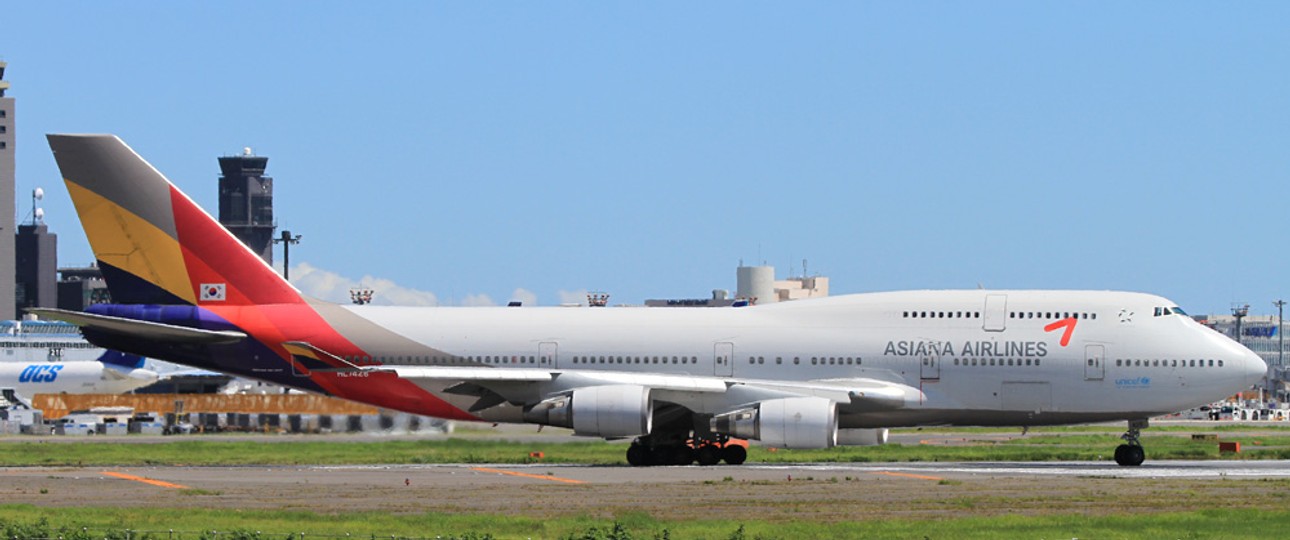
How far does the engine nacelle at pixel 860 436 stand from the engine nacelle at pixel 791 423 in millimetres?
4615

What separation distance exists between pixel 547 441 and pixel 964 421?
1101 centimetres

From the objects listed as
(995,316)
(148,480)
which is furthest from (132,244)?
(995,316)

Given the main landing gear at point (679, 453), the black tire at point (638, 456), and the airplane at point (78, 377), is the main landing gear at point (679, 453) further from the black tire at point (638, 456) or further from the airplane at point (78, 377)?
the airplane at point (78, 377)

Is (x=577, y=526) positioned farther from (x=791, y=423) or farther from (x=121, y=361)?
(x=121, y=361)

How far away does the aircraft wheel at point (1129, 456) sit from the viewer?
4247cm

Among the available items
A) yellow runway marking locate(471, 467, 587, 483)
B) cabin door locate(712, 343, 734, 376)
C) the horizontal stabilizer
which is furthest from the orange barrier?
cabin door locate(712, 343, 734, 376)

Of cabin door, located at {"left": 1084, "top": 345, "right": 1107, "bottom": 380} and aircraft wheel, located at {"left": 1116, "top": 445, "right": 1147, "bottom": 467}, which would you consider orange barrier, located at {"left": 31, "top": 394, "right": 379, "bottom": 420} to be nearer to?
cabin door, located at {"left": 1084, "top": 345, "right": 1107, "bottom": 380}

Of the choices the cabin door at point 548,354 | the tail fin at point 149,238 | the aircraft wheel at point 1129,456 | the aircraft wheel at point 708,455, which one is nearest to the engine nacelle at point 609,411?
the aircraft wheel at point 708,455

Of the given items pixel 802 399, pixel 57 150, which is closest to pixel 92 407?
pixel 57 150

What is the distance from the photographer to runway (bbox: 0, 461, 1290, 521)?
30.1 metres

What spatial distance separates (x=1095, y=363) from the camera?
142ft

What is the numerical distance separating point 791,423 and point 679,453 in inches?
145

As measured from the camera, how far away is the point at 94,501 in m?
31.6

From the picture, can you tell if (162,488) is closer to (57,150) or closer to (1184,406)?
(57,150)
